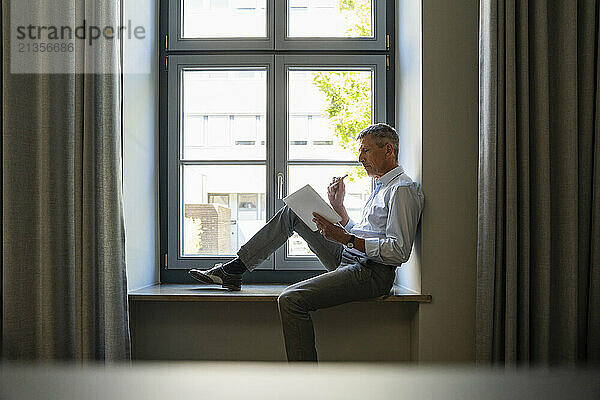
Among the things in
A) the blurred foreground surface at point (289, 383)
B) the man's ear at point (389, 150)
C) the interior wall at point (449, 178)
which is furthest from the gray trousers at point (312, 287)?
the blurred foreground surface at point (289, 383)

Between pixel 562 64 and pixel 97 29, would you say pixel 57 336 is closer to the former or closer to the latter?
pixel 97 29

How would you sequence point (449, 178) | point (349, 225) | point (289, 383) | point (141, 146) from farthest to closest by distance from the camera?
1. point (141, 146)
2. point (349, 225)
3. point (449, 178)
4. point (289, 383)

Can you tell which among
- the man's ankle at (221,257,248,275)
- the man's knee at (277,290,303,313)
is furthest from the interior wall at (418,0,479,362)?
the man's ankle at (221,257,248,275)

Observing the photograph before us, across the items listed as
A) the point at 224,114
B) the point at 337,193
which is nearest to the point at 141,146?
the point at 224,114

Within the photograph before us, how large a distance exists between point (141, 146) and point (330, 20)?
41.4 inches

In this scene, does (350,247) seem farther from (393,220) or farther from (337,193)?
(337,193)

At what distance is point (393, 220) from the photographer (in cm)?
253

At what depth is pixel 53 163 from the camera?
2.47m

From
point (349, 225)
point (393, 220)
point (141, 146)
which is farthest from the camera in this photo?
point (141, 146)

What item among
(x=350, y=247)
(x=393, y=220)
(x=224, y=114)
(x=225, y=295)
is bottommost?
(x=225, y=295)

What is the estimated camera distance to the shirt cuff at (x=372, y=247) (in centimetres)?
250

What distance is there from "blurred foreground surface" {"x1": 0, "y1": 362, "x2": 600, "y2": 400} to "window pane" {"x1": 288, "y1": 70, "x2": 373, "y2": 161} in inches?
108

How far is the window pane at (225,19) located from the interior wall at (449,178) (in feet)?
2.86

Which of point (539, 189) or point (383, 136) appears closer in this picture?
point (539, 189)
